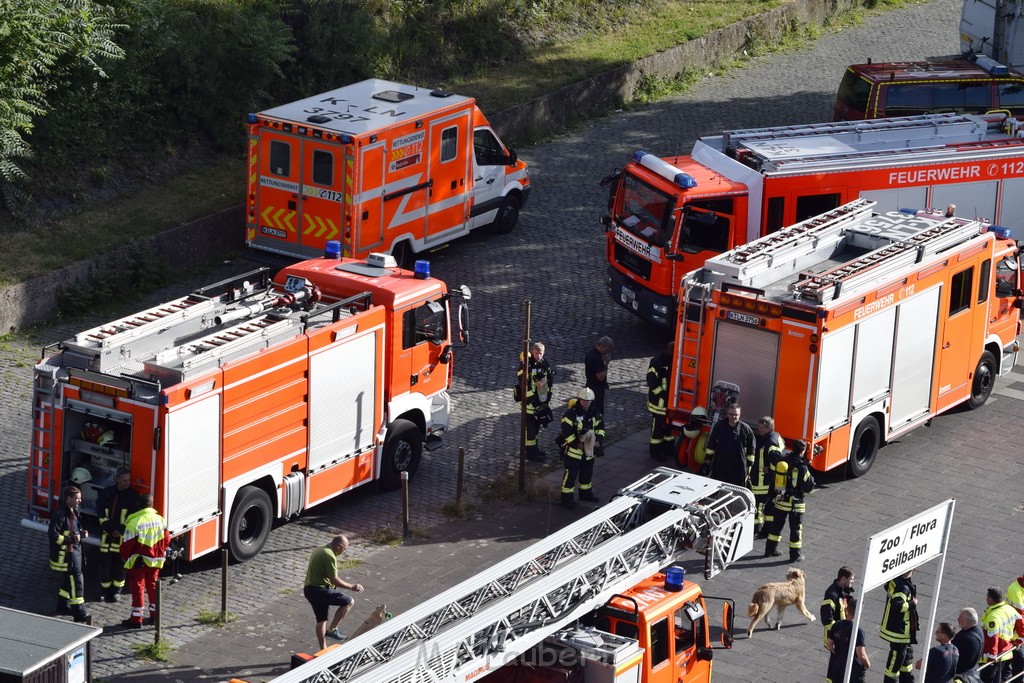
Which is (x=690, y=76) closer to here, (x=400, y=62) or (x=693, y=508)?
(x=400, y=62)

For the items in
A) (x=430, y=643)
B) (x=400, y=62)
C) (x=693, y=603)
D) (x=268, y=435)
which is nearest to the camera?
(x=430, y=643)

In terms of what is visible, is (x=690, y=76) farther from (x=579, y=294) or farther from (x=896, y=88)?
(x=579, y=294)

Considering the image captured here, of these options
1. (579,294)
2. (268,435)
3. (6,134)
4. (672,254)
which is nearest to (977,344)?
(672,254)

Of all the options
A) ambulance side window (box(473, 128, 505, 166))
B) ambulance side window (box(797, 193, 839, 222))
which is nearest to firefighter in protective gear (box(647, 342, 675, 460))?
ambulance side window (box(797, 193, 839, 222))

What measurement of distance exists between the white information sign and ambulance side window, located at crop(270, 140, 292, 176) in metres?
12.5

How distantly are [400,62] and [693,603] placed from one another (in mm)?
19607

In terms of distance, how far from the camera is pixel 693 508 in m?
14.1

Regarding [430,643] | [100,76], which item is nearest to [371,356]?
[430,643]

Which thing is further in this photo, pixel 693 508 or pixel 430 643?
pixel 693 508

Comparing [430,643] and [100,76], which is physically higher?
[100,76]

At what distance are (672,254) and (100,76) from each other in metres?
9.71

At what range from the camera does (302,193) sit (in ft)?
76.8

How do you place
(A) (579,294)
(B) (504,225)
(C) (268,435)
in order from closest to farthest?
(C) (268,435) → (A) (579,294) → (B) (504,225)

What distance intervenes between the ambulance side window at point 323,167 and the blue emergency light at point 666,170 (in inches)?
168
